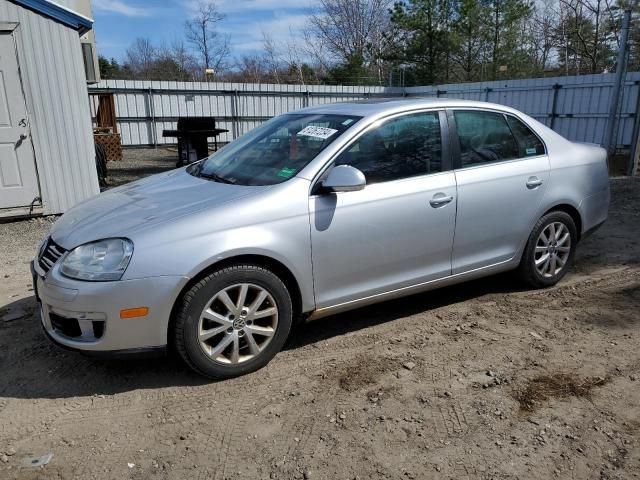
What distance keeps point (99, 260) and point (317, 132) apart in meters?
A: 1.69

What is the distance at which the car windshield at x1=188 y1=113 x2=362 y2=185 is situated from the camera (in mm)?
3469

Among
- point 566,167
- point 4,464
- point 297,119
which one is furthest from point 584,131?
point 4,464

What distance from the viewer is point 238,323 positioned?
121 inches

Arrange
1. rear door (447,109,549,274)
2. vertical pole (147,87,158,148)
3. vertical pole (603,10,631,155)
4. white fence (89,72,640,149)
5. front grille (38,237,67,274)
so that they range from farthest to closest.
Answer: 1. vertical pole (147,87,158,148)
2. white fence (89,72,640,149)
3. vertical pole (603,10,631,155)
4. rear door (447,109,549,274)
5. front grille (38,237,67,274)

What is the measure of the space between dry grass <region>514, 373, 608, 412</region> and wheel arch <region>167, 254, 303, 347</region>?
4.65 ft

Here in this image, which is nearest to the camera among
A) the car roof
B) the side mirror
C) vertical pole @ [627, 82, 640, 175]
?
the side mirror

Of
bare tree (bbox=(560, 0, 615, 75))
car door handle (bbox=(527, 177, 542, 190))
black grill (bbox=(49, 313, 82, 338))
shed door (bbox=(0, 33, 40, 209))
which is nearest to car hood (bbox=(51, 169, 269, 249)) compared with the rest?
black grill (bbox=(49, 313, 82, 338))

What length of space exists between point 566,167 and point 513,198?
711mm

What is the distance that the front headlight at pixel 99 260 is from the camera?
9.18 feet

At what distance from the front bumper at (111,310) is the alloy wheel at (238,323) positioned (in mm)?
239

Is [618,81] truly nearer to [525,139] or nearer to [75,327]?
[525,139]

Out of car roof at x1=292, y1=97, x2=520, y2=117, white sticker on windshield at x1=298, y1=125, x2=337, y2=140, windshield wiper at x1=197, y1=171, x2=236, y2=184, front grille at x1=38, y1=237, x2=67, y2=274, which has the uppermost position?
car roof at x1=292, y1=97, x2=520, y2=117

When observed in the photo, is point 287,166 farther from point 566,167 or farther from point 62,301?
point 566,167

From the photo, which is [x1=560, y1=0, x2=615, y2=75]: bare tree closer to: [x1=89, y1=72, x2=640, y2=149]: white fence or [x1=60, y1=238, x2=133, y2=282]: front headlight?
[x1=89, y1=72, x2=640, y2=149]: white fence
